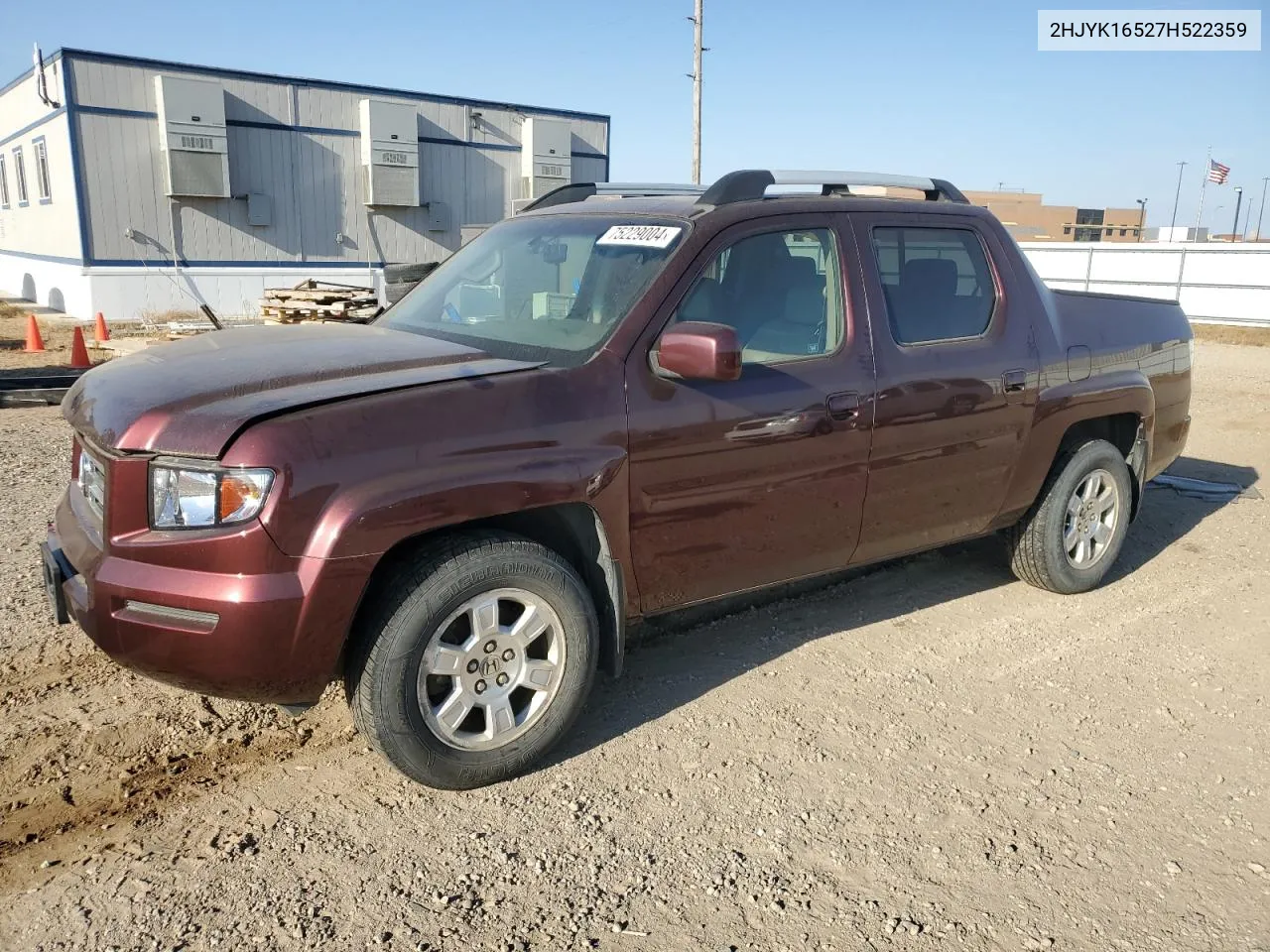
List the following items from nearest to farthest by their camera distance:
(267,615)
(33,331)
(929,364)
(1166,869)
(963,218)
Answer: (267,615) < (1166,869) < (929,364) < (963,218) < (33,331)

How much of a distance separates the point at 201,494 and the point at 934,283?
126 inches

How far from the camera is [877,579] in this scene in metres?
5.44

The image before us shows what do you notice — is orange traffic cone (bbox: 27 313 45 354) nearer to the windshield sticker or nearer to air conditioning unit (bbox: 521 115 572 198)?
air conditioning unit (bbox: 521 115 572 198)

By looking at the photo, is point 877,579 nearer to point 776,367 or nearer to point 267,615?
point 776,367

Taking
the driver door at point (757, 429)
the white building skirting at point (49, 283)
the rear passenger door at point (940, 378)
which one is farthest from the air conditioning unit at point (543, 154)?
the driver door at point (757, 429)

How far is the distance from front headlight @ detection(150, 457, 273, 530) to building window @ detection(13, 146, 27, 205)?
2374 centimetres

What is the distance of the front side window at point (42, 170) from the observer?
2038cm

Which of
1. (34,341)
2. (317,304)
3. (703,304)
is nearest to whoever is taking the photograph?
(703,304)

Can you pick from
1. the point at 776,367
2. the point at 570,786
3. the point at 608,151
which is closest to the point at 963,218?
the point at 776,367

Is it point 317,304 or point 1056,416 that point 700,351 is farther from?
point 317,304

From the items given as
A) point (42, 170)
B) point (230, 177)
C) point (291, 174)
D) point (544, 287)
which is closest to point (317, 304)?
point (230, 177)

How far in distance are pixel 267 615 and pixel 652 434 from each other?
138cm

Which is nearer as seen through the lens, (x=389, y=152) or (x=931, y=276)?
(x=931, y=276)

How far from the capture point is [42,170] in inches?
821
